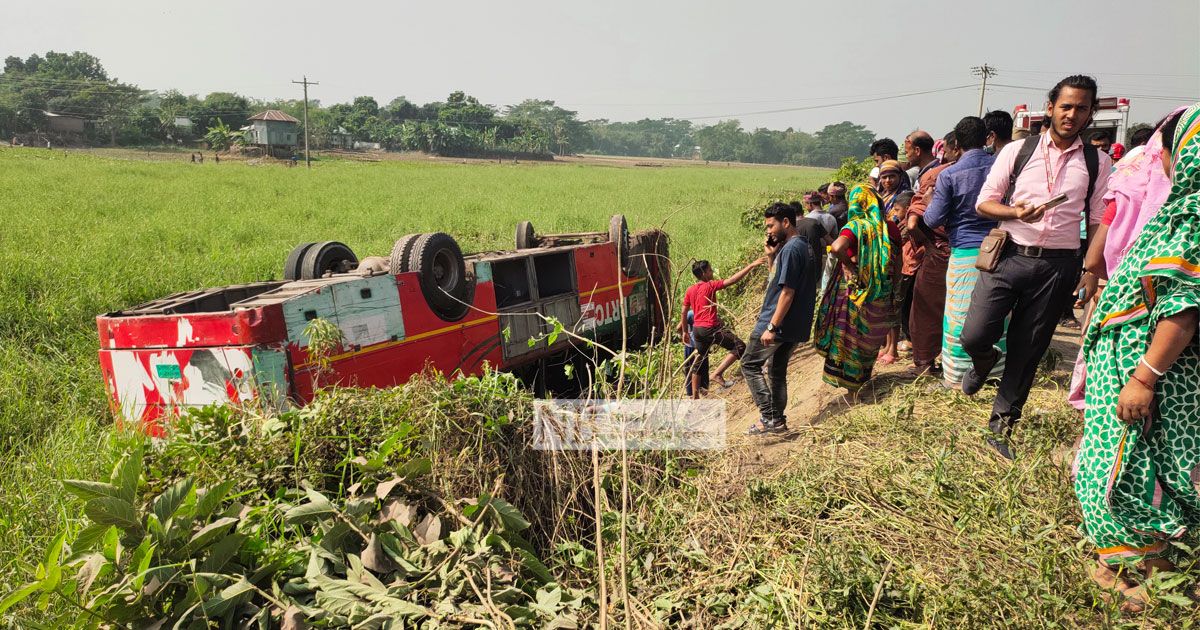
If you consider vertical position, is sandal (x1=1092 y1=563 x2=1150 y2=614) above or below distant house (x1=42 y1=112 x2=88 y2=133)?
below

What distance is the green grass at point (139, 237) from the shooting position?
4.43 meters

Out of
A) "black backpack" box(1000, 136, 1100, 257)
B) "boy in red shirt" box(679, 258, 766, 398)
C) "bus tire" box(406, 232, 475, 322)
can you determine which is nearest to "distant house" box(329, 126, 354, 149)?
"bus tire" box(406, 232, 475, 322)

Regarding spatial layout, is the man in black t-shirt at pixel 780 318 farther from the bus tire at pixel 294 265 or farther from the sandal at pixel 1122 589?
the bus tire at pixel 294 265

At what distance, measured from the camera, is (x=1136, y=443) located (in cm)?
210

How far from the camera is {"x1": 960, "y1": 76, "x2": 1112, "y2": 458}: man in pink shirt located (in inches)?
121

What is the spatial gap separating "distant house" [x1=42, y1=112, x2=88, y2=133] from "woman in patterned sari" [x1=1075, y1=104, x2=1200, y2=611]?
62984 mm

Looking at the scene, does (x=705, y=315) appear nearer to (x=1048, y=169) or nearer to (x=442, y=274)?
(x=442, y=274)

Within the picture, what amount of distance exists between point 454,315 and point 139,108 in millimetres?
60996

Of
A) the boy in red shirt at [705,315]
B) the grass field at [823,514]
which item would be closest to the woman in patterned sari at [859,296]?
the grass field at [823,514]

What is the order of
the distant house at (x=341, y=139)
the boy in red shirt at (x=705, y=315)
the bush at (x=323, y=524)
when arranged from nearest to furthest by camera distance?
the bush at (x=323, y=524) < the boy in red shirt at (x=705, y=315) < the distant house at (x=341, y=139)

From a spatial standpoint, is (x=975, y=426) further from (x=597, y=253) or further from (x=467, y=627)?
(x=597, y=253)

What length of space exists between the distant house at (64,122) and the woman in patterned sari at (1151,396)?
6298 cm

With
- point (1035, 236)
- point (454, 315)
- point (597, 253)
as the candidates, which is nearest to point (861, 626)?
point (1035, 236)

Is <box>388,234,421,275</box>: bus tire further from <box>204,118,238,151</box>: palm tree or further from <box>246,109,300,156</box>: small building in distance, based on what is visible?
<box>246,109,300,156</box>: small building in distance
